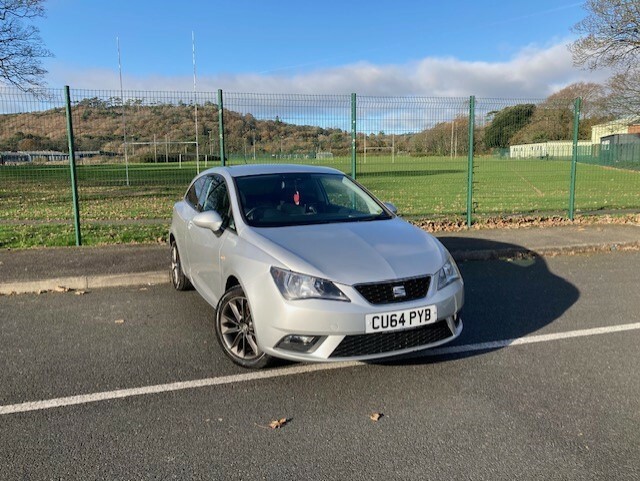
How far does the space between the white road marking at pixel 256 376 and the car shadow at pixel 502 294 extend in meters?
0.08

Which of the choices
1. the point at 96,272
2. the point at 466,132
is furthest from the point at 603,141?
the point at 96,272

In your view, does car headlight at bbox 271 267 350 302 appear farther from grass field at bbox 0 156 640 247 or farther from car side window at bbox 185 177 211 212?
grass field at bbox 0 156 640 247

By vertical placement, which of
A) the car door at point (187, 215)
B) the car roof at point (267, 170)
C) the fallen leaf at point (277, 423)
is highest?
the car roof at point (267, 170)

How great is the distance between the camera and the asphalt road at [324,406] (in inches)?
111

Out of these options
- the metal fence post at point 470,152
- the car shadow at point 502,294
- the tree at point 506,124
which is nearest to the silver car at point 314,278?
the car shadow at point 502,294

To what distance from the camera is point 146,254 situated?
7.86 m

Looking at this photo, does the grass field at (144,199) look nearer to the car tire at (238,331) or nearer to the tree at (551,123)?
the tree at (551,123)

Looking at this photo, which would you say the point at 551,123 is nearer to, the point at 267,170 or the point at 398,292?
the point at 267,170

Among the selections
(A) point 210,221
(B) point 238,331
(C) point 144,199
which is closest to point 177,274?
(A) point 210,221

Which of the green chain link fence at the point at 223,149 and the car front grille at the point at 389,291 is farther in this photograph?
the green chain link fence at the point at 223,149

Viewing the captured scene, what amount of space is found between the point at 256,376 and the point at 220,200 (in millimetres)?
1808

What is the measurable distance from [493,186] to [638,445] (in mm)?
20919

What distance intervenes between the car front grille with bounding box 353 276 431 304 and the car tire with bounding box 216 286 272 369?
0.88 metres

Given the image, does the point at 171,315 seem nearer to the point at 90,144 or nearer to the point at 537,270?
the point at 537,270
